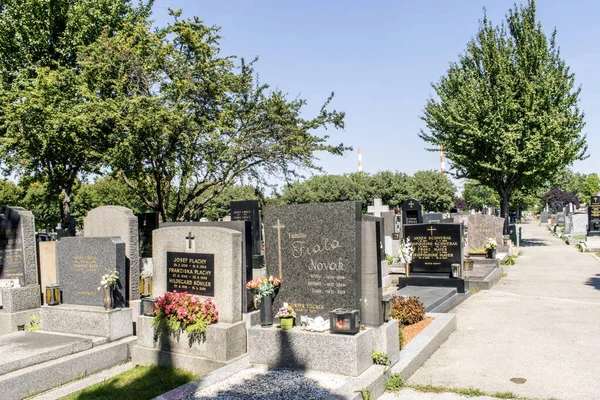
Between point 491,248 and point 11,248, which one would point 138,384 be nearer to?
point 11,248

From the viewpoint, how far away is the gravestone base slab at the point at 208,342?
26.0 feet

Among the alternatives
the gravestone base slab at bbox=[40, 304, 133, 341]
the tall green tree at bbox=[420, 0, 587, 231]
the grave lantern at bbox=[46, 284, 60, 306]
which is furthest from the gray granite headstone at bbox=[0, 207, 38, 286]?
the tall green tree at bbox=[420, 0, 587, 231]

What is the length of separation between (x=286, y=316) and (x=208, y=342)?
1.74m

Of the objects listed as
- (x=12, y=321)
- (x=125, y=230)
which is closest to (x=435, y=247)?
(x=125, y=230)

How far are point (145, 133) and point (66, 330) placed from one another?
29.1ft

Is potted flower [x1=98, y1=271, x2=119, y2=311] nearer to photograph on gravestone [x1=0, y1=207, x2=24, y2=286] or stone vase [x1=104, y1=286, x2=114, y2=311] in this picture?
stone vase [x1=104, y1=286, x2=114, y2=311]

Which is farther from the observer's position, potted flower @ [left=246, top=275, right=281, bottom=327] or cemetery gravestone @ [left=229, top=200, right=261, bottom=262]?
cemetery gravestone @ [left=229, top=200, right=261, bottom=262]

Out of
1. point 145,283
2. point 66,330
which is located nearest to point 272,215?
point 66,330

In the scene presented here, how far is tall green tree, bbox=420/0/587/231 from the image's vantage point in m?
26.5

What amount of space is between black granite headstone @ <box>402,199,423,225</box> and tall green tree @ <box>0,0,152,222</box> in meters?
14.1

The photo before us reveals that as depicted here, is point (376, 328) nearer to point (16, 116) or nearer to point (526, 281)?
point (526, 281)

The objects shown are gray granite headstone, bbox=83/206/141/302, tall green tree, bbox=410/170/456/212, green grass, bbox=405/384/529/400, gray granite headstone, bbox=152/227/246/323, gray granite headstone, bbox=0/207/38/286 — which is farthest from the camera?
tall green tree, bbox=410/170/456/212

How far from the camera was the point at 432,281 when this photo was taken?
1395cm

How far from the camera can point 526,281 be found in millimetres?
15828
